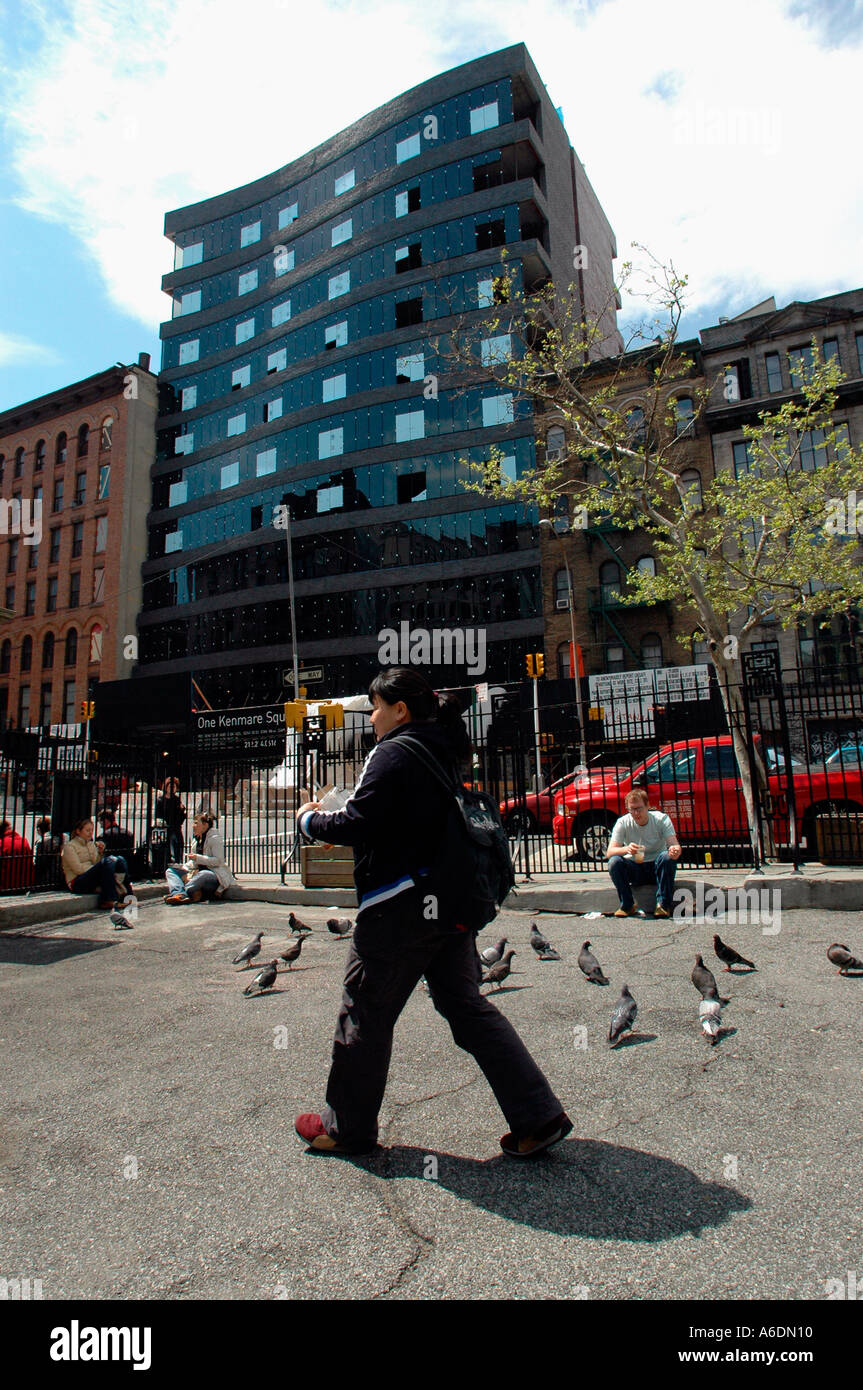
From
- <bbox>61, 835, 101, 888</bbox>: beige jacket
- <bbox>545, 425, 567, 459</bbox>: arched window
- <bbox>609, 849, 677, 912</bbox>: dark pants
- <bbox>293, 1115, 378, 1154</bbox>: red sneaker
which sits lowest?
<bbox>293, 1115, 378, 1154</bbox>: red sneaker

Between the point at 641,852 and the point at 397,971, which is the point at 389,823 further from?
the point at 641,852

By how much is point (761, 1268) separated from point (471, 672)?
3432 centimetres

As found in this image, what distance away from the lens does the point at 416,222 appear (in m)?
40.3

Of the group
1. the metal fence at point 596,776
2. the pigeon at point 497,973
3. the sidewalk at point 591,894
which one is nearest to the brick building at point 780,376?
the metal fence at point 596,776

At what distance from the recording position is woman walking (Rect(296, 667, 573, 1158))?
313 centimetres

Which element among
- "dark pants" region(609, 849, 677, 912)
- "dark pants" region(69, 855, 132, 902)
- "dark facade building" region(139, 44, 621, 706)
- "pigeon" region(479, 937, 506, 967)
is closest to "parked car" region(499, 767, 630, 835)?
"dark pants" region(609, 849, 677, 912)

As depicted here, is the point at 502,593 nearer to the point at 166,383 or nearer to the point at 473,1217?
the point at 166,383

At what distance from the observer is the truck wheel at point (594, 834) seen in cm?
1229

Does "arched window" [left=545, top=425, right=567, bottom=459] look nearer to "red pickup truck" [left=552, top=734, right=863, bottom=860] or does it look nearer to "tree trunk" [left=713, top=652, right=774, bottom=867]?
"red pickup truck" [left=552, top=734, right=863, bottom=860]

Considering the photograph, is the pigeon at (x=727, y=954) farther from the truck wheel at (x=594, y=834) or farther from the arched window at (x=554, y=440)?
the arched window at (x=554, y=440)

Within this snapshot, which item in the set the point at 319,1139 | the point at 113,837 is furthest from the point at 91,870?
the point at 319,1139

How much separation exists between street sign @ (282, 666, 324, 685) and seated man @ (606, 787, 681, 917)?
104 feet
